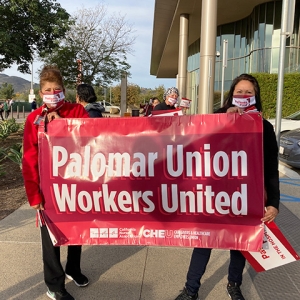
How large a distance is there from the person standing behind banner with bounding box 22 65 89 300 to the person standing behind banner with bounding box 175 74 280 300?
103 cm

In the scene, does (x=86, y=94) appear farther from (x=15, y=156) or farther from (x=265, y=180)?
(x=15, y=156)

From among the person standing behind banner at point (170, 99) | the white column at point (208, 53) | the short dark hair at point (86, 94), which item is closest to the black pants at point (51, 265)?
the short dark hair at point (86, 94)

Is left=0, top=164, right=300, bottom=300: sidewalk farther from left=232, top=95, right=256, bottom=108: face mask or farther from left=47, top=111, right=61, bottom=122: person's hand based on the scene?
left=232, top=95, right=256, bottom=108: face mask

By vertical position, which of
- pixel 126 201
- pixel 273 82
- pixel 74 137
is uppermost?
pixel 273 82

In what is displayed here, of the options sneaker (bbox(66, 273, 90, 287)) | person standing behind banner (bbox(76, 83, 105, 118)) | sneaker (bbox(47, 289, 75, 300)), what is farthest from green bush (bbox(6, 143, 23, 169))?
sneaker (bbox(47, 289, 75, 300))

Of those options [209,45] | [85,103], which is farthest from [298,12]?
[85,103]

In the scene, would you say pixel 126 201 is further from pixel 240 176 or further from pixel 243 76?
pixel 243 76

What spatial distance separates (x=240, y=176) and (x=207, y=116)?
50 centimetres

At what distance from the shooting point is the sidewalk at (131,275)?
9.89ft

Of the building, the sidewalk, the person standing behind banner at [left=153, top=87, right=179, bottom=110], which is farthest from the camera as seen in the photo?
the building

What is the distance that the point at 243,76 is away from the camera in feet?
8.98

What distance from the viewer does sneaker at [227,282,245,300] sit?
2873 millimetres

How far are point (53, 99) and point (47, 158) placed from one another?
459 millimetres

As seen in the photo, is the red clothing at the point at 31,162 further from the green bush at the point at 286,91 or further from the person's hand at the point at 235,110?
the green bush at the point at 286,91
